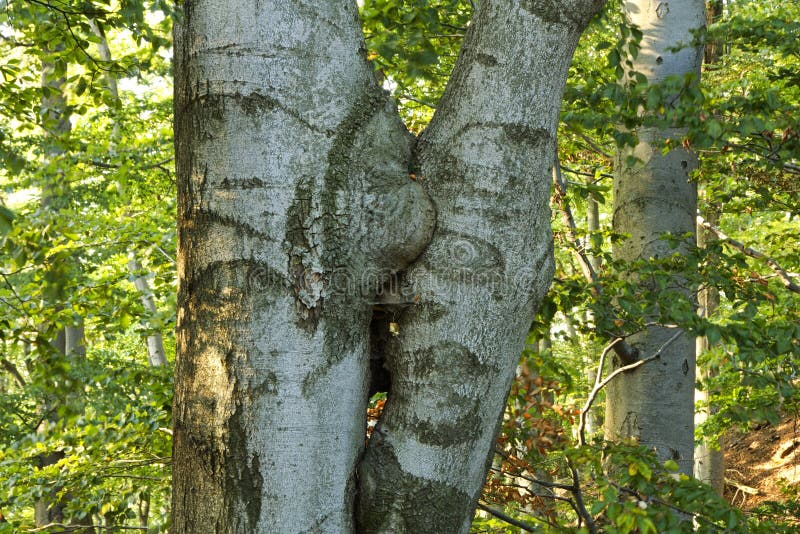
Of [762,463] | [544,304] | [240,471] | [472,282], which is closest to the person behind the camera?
[240,471]

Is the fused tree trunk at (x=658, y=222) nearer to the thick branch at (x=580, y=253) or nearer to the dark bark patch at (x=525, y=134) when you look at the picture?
the thick branch at (x=580, y=253)

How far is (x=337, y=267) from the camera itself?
1744 millimetres

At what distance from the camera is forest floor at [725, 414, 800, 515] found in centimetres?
1048

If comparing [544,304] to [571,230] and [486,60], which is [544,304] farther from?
[486,60]

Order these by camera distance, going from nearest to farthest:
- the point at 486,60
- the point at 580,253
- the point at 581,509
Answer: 1. the point at 486,60
2. the point at 581,509
3. the point at 580,253

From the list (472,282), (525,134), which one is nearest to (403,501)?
(472,282)

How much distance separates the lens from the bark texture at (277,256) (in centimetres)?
166

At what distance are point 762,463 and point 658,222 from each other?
9.57 metres

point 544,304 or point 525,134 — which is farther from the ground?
point 525,134

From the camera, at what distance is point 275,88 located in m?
1.74

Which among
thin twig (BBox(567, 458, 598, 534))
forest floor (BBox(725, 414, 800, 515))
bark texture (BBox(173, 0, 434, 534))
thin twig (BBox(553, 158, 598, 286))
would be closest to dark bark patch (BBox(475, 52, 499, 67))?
bark texture (BBox(173, 0, 434, 534))

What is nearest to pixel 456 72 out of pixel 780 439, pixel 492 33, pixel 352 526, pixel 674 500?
pixel 492 33

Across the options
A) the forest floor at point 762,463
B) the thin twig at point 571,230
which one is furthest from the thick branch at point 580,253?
the forest floor at point 762,463

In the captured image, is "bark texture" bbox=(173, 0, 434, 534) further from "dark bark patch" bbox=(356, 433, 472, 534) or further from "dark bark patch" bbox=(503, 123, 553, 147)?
"dark bark patch" bbox=(503, 123, 553, 147)
